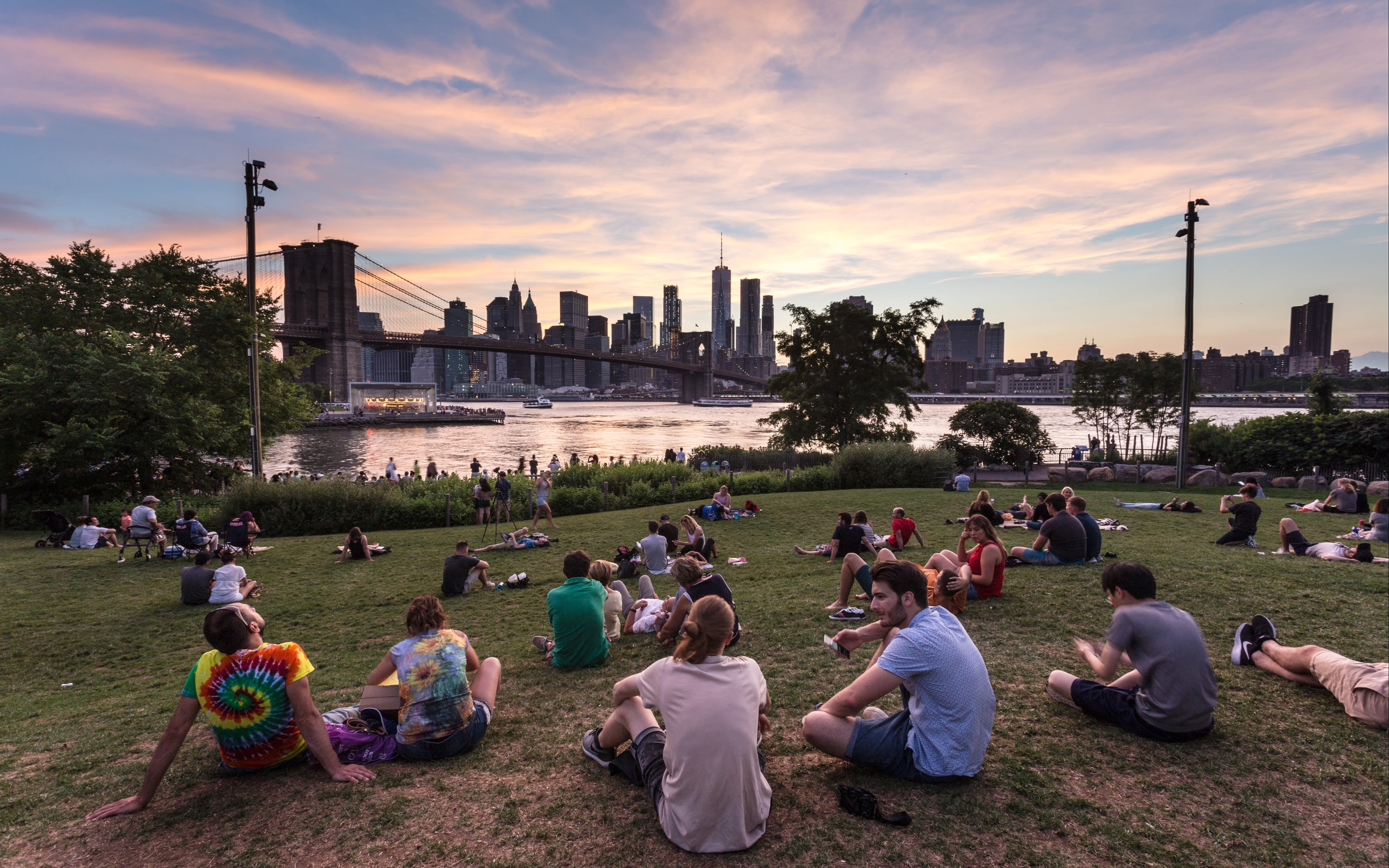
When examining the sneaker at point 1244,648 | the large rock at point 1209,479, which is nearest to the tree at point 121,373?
the sneaker at point 1244,648

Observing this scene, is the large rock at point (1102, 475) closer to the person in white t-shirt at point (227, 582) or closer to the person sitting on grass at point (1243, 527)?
the person sitting on grass at point (1243, 527)

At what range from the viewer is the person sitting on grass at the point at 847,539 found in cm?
977

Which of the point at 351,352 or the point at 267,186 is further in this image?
the point at 351,352

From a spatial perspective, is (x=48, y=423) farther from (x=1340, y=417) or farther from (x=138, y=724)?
(x=1340, y=417)

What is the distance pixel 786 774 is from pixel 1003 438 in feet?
110

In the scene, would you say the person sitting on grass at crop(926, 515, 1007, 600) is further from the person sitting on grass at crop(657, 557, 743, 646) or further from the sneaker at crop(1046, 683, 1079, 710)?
the person sitting on grass at crop(657, 557, 743, 646)

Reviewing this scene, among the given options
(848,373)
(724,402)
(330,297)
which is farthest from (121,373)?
(724,402)

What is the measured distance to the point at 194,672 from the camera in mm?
3738

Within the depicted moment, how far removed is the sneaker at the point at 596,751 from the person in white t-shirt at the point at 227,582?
750 centimetres

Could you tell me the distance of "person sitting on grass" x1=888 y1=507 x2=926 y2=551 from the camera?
11.2 m

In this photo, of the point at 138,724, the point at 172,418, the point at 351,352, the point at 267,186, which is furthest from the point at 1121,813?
the point at 351,352

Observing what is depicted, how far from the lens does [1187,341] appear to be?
21.5 metres

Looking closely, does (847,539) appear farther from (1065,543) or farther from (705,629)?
(705,629)

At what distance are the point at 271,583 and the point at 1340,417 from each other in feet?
104
